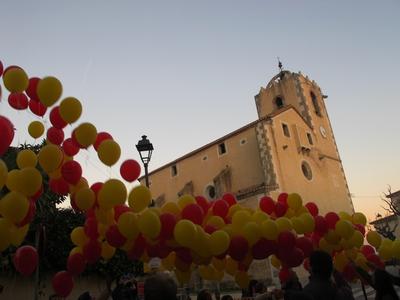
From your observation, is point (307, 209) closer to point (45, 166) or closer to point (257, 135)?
point (45, 166)

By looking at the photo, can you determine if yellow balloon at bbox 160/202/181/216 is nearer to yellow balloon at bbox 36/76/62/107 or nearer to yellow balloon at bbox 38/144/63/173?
yellow balloon at bbox 38/144/63/173

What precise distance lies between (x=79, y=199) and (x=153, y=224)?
1240mm

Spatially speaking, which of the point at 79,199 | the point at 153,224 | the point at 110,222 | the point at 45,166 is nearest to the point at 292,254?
the point at 153,224

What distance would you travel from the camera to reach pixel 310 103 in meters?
28.0

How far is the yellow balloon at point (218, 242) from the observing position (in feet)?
21.0

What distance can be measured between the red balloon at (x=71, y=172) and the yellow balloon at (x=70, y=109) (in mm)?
686

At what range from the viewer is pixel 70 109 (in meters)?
5.99

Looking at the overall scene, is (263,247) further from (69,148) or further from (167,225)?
(69,148)

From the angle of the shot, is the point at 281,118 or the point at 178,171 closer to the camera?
the point at 281,118

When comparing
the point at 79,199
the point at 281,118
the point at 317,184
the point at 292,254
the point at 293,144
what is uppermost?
the point at 281,118

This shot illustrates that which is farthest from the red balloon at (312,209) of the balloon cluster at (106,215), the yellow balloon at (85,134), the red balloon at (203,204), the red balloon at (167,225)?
the yellow balloon at (85,134)

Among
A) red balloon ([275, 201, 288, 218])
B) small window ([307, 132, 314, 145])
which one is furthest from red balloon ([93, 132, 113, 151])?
small window ([307, 132, 314, 145])

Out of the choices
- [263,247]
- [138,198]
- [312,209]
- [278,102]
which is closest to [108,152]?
[138,198]

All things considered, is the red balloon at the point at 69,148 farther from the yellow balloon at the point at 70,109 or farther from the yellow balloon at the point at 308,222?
the yellow balloon at the point at 308,222
